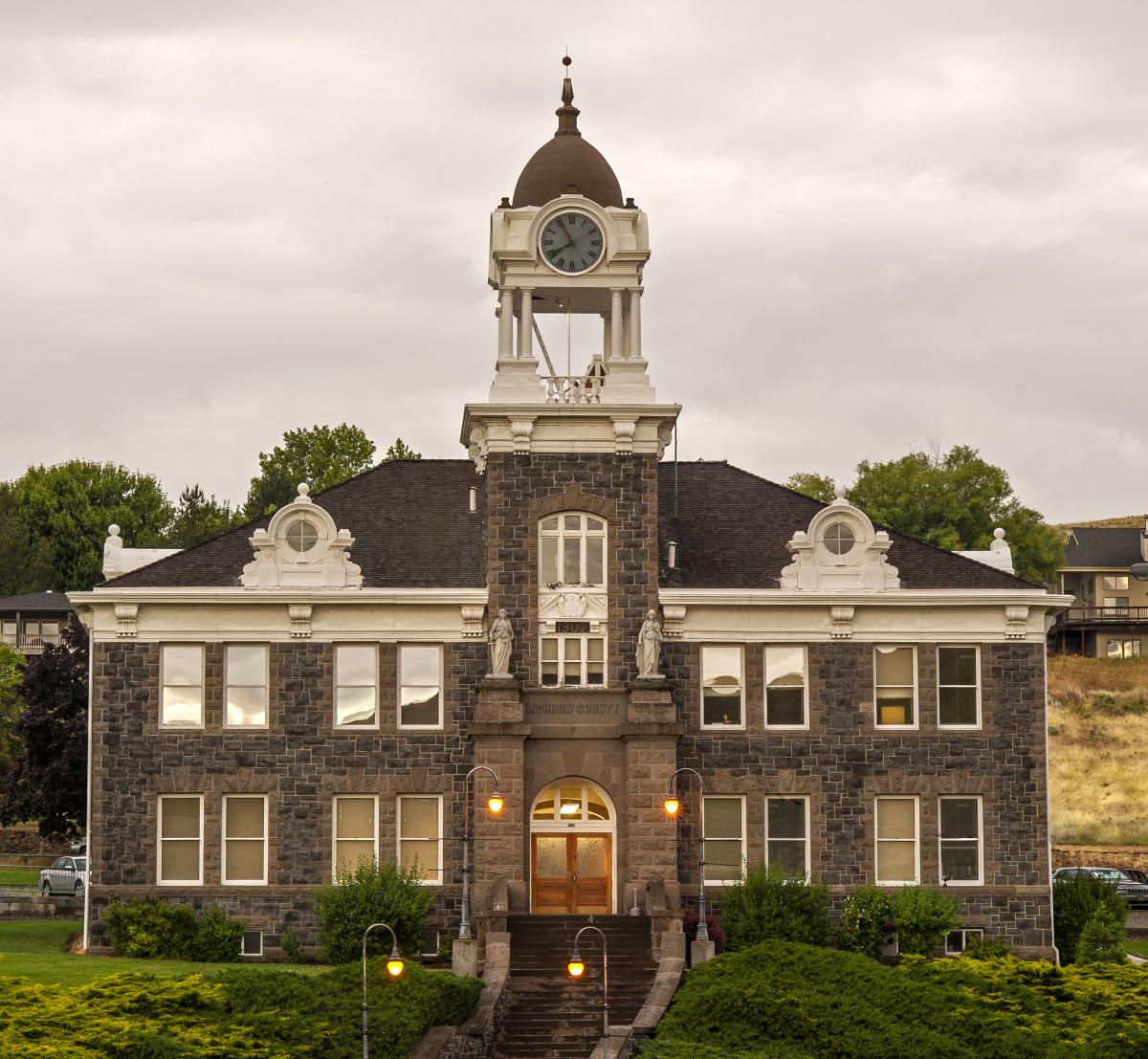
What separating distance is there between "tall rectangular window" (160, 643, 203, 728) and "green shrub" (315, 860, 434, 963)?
532 cm

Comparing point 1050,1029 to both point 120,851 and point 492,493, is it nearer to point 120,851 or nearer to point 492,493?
point 492,493

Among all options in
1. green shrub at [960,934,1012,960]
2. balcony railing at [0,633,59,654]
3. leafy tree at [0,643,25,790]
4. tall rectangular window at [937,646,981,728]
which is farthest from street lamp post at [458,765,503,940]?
balcony railing at [0,633,59,654]

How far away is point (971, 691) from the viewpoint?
49.3 meters

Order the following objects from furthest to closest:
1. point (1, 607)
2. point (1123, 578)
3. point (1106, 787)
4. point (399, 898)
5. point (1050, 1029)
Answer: point (1123, 578) → point (1, 607) → point (1106, 787) → point (399, 898) → point (1050, 1029)

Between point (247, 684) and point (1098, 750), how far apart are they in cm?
5244

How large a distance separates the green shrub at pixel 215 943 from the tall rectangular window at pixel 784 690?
12810 millimetres

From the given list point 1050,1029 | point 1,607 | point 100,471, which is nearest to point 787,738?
point 1050,1029

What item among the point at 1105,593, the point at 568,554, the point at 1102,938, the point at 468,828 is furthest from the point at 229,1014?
the point at 1105,593

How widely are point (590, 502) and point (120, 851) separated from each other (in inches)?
510

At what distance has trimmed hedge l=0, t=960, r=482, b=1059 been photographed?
32.9 m

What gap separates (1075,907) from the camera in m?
49.4

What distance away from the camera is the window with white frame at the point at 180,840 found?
4809 centimetres

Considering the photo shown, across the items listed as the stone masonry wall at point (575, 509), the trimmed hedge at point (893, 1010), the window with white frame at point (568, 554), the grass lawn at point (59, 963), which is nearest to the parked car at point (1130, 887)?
the stone masonry wall at point (575, 509)

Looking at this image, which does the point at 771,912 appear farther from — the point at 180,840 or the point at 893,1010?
the point at 180,840
